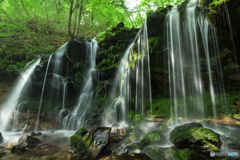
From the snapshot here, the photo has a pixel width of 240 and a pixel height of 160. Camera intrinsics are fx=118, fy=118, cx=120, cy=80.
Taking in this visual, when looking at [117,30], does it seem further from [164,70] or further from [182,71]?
[182,71]

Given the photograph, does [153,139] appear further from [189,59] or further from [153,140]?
[189,59]

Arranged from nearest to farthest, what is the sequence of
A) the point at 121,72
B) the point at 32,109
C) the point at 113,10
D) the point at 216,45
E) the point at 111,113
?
1. the point at 216,45
2. the point at 111,113
3. the point at 121,72
4. the point at 32,109
5. the point at 113,10

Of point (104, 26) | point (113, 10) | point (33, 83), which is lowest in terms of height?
point (33, 83)

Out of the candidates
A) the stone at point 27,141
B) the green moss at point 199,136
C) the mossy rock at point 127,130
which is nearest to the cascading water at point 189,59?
the mossy rock at point 127,130

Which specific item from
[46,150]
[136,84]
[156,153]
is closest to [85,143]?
[46,150]

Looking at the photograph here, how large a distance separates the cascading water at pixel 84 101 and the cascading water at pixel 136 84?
2.40m

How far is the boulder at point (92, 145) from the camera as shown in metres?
3.71

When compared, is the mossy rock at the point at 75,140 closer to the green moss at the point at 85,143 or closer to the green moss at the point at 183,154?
the green moss at the point at 85,143

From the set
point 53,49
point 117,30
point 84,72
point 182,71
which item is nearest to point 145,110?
point 182,71

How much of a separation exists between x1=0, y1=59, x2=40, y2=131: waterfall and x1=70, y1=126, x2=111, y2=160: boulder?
35.3 ft

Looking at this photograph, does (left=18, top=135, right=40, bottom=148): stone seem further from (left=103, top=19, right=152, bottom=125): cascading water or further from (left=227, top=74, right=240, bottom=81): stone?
(left=227, top=74, right=240, bottom=81): stone

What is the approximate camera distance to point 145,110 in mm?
7695

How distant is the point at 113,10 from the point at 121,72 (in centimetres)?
1119

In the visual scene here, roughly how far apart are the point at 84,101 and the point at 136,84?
5889 mm
